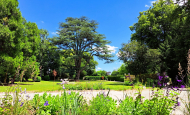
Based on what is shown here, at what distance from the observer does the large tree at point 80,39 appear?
77.8ft

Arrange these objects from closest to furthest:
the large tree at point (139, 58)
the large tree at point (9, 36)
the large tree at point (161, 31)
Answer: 1. the large tree at point (9, 36)
2. the large tree at point (139, 58)
3. the large tree at point (161, 31)

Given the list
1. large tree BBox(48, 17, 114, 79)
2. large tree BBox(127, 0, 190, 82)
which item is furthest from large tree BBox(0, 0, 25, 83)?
large tree BBox(127, 0, 190, 82)

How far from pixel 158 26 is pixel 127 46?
37.2ft

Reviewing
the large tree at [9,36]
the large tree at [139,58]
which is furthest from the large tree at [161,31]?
the large tree at [9,36]

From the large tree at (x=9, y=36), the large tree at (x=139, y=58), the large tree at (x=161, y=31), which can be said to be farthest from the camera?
the large tree at (x=161, y=31)

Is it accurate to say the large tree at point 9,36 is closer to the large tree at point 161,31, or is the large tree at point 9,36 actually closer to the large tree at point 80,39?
the large tree at point 80,39

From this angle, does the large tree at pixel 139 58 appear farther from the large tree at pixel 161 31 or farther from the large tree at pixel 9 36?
the large tree at pixel 9 36

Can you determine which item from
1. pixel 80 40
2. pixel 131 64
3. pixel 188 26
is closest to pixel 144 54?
pixel 131 64

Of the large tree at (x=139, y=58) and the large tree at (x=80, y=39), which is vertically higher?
the large tree at (x=80, y=39)

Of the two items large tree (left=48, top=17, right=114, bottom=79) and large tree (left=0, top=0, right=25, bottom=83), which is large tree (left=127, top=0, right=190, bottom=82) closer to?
large tree (left=48, top=17, right=114, bottom=79)

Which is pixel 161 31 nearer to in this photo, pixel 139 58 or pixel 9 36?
pixel 139 58

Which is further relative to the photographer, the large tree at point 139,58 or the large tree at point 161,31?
the large tree at point 161,31

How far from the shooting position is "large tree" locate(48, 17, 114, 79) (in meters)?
23.7

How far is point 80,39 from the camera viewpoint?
24703 millimetres
